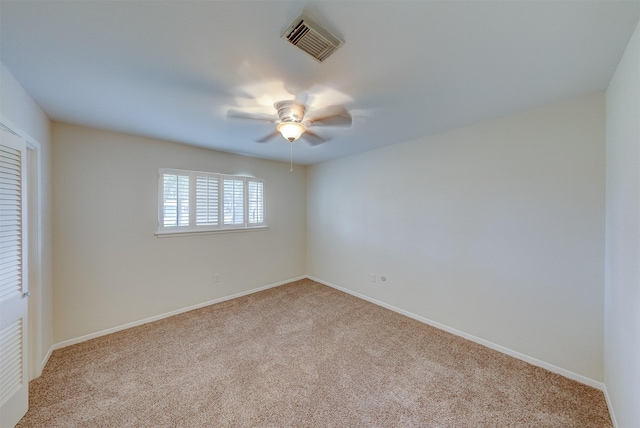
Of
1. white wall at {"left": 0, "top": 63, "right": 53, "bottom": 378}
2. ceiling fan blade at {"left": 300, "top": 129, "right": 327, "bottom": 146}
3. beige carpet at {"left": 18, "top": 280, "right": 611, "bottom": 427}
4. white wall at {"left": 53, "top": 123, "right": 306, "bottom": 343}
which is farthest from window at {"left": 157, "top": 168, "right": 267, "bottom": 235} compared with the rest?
ceiling fan blade at {"left": 300, "top": 129, "right": 327, "bottom": 146}

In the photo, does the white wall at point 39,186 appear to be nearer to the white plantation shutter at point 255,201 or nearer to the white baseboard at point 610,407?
the white plantation shutter at point 255,201

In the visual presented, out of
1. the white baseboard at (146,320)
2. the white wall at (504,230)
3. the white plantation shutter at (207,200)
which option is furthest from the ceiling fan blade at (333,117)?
the white baseboard at (146,320)

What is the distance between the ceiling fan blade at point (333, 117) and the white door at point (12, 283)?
219 centimetres

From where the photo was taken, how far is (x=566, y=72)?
1.60m

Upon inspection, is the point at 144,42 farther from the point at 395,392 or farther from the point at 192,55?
the point at 395,392

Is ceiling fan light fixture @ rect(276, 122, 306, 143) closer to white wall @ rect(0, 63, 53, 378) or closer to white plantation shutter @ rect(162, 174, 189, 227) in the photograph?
white wall @ rect(0, 63, 53, 378)

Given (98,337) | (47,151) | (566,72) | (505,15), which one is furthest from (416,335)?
(47,151)

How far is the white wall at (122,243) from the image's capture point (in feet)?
8.19

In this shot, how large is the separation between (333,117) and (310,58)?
65 centimetres

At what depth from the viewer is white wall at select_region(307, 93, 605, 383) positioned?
1.94 meters

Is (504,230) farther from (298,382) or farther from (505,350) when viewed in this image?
(298,382)

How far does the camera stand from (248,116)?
2.24 meters

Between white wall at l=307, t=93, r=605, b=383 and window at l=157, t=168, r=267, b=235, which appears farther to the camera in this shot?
window at l=157, t=168, r=267, b=235

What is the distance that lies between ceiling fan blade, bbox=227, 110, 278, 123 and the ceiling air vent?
1.00 metres
